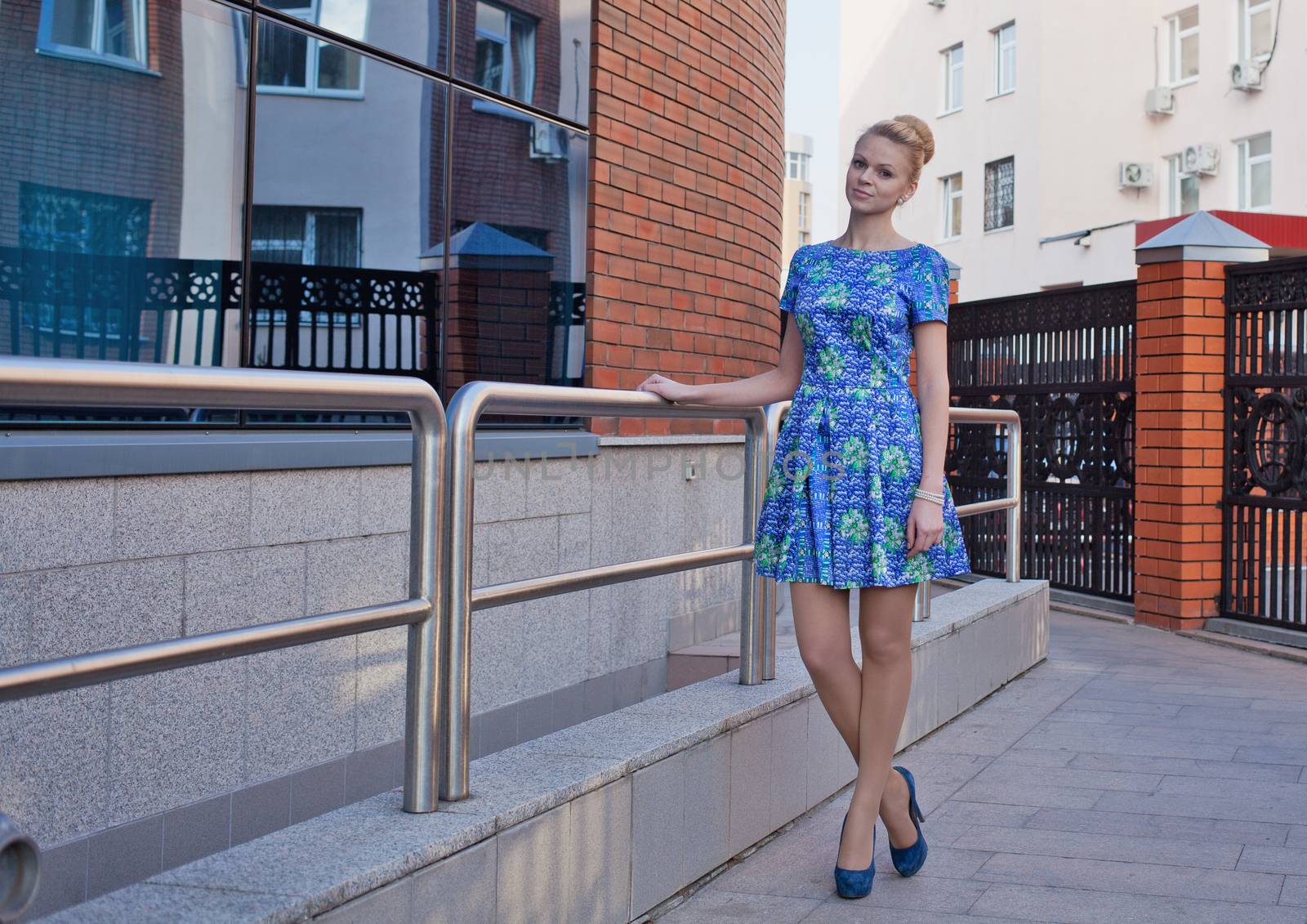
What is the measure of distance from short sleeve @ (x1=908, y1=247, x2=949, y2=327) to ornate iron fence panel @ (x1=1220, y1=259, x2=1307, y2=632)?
17.4 ft

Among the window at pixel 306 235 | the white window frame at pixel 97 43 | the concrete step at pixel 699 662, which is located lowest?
the concrete step at pixel 699 662

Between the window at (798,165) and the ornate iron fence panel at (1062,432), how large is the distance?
9004cm

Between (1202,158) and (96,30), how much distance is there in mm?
24500

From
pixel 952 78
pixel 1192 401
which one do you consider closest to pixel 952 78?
pixel 952 78

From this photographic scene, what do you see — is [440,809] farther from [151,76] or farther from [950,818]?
[151,76]

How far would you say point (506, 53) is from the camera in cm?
615

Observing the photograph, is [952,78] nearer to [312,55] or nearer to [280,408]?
[312,55]

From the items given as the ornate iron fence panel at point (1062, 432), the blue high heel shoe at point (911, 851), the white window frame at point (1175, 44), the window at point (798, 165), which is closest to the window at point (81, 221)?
the blue high heel shoe at point (911, 851)

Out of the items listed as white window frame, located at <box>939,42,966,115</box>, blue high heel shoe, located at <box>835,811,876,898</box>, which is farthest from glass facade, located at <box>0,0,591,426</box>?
white window frame, located at <box>939,42,966,115</box>

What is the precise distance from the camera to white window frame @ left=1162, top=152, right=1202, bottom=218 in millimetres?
27234

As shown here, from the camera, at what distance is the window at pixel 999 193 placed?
2845 cm

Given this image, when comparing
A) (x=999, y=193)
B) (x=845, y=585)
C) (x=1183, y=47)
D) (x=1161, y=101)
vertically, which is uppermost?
(x=1183, y=47)

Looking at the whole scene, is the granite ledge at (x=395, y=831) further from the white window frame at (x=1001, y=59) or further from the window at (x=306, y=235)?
the white window frame at (x=1001, y=59)

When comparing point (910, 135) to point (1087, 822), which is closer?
point (910, 135)
